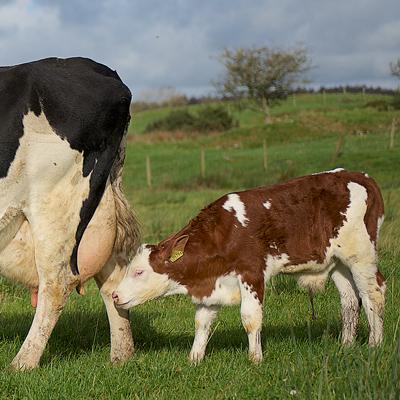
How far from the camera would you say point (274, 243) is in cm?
586

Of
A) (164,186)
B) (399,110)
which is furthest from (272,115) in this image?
(164,186)

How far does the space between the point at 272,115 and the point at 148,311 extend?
53665 mm

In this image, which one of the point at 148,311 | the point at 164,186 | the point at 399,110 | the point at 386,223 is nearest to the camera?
the point at 148,311

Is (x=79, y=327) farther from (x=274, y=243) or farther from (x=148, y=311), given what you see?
(x=274, y=243)

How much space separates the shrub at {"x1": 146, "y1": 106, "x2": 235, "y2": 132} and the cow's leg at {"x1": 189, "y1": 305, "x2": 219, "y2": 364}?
51.0m

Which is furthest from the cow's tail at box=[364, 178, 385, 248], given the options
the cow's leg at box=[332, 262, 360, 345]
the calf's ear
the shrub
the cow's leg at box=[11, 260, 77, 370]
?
the shrub

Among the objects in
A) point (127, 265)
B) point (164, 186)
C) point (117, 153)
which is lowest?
point (164, 186)

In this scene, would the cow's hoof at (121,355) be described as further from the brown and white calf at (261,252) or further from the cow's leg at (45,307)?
the cow's leg at (45,307)

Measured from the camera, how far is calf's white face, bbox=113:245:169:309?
5730 mm

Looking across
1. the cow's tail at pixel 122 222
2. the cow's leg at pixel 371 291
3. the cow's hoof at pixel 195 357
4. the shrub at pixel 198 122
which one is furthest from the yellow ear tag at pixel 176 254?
the shrub at pixel 198 122

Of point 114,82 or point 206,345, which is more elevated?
point 114,82

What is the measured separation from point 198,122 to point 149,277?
5231cm

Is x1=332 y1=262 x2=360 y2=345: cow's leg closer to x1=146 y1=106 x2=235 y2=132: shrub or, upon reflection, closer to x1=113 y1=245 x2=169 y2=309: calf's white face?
x1=113 y1=245 x2=169 y2=309: calf's white face

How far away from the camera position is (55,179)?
548 cm
